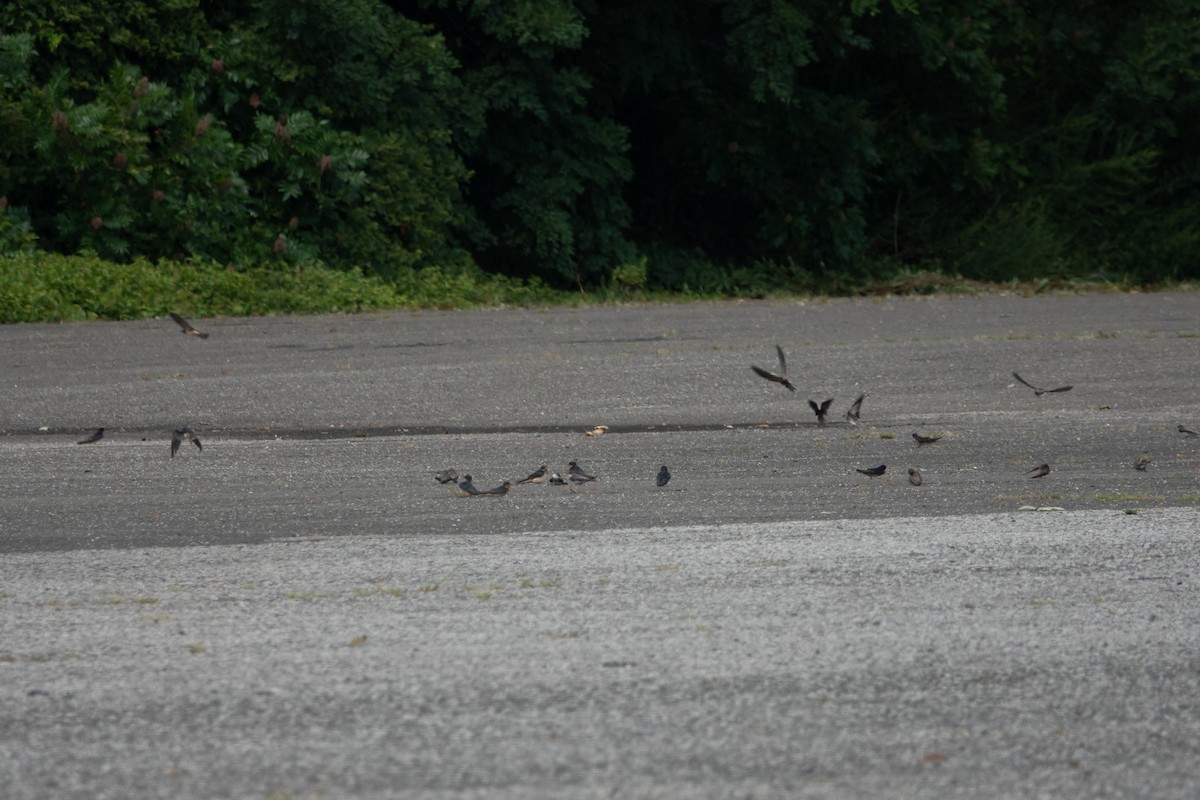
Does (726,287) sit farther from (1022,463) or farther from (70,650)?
(70,650)

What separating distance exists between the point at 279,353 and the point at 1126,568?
28.2ft

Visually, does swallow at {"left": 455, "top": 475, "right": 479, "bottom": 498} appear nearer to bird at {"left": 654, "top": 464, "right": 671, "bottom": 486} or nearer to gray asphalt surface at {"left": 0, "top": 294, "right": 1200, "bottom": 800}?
gray asphalt surface at {"left": 0, "top": 294, "right": 1200, "bottom": 800}

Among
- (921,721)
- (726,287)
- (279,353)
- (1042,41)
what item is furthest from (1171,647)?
(1042,41)

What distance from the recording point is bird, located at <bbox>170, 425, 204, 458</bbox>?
8.11 meters

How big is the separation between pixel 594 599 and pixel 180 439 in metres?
4.14

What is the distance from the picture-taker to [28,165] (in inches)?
726

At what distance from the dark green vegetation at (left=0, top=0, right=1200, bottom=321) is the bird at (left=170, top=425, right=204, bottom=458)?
691 centimetres

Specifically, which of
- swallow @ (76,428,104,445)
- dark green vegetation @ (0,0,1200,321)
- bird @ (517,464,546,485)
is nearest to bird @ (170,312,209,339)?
dark green vegetation @ (0,0,1200,321)

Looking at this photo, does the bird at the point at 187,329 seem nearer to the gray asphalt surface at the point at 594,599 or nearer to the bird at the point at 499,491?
the gray asphalt surface at the point at 594,599

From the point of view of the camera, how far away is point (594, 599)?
16.2 ft

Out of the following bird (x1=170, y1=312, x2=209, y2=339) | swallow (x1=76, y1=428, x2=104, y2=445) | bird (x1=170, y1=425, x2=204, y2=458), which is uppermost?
bird (x1=170, y1=425, x2=204, y2=458)

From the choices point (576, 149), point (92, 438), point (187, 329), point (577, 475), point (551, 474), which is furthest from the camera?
point (576, 149)

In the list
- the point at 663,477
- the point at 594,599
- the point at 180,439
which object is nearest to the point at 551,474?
the point at 663,477

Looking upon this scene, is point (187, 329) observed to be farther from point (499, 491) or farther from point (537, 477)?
point (499, 491)
